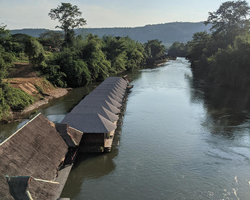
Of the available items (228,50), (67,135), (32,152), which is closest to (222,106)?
(228,50)

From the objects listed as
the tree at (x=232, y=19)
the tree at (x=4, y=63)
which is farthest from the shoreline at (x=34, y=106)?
the tree at (x=232, y=19)

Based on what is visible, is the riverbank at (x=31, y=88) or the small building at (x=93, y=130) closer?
the small building at (x=93, y=130)

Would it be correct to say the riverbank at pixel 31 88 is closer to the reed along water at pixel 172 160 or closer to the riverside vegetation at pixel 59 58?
the riverside vegetation at pixel 59 58

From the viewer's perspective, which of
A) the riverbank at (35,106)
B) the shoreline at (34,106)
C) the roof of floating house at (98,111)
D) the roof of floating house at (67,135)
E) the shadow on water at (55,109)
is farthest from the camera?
the riverbank at (35,106)

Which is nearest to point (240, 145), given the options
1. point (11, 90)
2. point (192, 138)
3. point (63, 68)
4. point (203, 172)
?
point (192, 138)

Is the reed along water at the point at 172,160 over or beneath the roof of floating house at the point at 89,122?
beneath

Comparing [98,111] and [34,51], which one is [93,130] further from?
[34,51]

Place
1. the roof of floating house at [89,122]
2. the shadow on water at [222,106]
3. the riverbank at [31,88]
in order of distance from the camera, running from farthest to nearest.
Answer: the riverbank at [31,88] < the shadow on water at [222,106] < the roof of floating house at [89,122]
